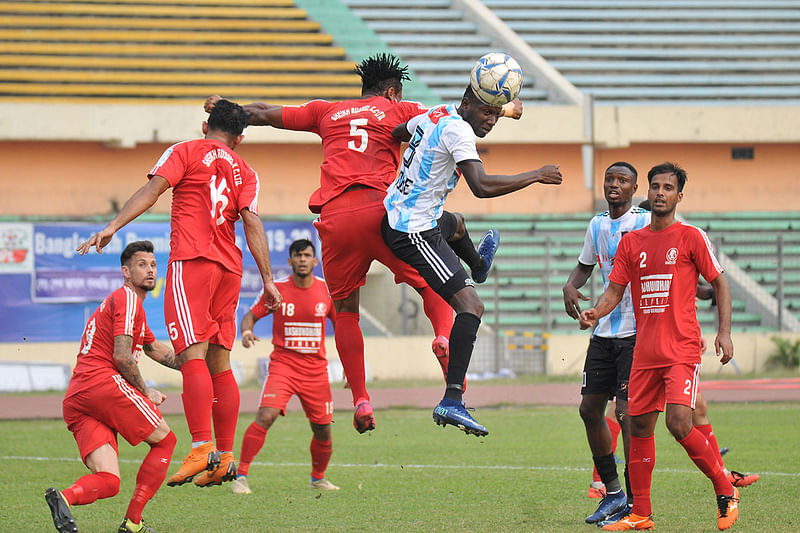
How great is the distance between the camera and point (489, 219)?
2341 centimetres

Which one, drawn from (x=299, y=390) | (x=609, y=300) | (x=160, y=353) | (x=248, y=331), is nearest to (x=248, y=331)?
(x=248, y=331)

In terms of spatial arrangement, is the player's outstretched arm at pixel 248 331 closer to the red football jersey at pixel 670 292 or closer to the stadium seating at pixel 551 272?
→ the red football jersey at pixel 670 292

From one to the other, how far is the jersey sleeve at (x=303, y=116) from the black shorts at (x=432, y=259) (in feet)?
3.86

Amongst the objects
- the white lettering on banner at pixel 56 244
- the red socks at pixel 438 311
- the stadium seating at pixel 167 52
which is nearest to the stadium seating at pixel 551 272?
the stadium seating at pixel 167 52

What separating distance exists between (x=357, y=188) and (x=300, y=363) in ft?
12.0

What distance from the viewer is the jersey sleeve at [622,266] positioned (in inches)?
311

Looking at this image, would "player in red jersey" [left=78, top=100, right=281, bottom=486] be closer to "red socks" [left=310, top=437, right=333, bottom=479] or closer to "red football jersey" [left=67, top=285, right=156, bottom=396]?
"red football jersey" [left=67, top=285, right=156, bottom=396]

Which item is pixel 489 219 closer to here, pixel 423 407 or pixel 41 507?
pixel 423 407

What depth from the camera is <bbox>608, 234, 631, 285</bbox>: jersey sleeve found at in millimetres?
7906

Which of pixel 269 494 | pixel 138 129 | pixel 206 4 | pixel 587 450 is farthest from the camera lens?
pixel 206 4

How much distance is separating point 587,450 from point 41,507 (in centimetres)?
613

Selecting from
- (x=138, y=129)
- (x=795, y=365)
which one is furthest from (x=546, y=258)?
(x=138, y=129)

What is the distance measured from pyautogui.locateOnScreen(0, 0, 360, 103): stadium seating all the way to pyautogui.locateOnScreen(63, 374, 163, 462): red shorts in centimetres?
1672

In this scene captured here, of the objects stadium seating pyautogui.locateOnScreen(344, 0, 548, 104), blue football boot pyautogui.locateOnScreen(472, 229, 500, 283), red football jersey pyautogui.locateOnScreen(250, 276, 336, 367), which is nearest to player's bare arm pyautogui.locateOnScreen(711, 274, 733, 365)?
blue football boot pyautogui.locateOnScreen(472, 229, 500, 283)
